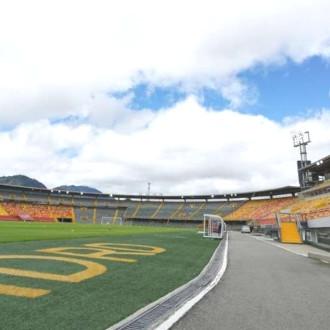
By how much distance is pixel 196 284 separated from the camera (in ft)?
27.0

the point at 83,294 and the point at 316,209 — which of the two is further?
the point at 316,209

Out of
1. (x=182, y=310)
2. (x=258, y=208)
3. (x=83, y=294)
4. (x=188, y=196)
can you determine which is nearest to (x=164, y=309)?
(x=182, y=310)

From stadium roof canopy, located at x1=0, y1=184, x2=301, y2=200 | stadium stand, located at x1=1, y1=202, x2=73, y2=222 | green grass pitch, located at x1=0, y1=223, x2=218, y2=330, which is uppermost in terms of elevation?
stadium roof canopy, located at x1=0, y1=184, x2=301, y2=200

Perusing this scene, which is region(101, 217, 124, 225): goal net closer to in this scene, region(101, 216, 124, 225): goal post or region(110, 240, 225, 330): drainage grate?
Result: region(101, 216, 124, 225): goal post

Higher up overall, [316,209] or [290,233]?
[316,209]

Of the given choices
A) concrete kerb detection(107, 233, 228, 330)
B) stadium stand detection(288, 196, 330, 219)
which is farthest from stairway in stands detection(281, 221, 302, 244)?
concrete kerb detection(107, 233, 228, 330)

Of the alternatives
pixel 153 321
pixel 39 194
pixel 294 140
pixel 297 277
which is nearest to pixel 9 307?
pixel 153 321

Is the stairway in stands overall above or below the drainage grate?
above

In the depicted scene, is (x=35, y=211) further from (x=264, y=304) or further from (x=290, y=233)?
(x=264, y=304)

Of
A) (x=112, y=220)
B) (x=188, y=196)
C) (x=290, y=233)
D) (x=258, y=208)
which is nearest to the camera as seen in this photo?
(x=290, y=233)

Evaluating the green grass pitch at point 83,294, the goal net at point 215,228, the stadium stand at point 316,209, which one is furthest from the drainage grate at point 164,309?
the goal net at point 215,228

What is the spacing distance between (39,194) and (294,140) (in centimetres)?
7045

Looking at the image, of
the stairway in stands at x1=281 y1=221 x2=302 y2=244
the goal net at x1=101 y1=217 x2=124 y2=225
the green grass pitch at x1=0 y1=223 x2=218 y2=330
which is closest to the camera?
the green grass pitch at x1=0 y1=223 x2=218 y2=330

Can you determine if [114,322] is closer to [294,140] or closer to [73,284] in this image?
[73,284]
